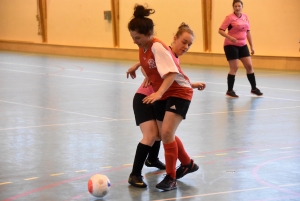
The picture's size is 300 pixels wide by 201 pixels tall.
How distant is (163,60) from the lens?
14.0ft

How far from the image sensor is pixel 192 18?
1791cm

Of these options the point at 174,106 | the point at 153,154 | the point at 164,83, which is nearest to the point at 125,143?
the point at 153,154

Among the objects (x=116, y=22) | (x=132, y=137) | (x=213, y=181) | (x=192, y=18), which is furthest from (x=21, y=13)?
(x=213, y=181)

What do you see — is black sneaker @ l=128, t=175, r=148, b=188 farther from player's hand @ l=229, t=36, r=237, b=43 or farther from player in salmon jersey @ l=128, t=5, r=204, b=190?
player's hand @ l=229, t=36, r=237, b=43

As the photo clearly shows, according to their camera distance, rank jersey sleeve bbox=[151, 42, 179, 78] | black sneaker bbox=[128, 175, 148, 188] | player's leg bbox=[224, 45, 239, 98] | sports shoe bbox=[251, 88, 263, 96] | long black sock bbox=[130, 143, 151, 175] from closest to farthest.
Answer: jersey sleeve bbox=[151, 42, 179, 78]
black sneaker bbox=[128, 175, 148, 188]
long black sock bbox=[130, 143, 151, 175]
player's leg bbox=[224, 45, 239, 98]
sports shoe bbox=[251, 88, 263, 96]

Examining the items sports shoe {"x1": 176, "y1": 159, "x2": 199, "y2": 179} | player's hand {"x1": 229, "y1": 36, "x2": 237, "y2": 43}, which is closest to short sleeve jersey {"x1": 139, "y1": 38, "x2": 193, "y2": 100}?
sports shoe {"x1": 176, "y1": 159, "x2": 199, "y2": 179}

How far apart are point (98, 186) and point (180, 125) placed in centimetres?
314

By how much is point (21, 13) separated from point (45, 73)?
462 inches

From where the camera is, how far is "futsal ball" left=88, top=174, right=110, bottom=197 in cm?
407

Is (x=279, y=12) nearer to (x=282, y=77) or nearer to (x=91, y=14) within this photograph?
(x=282, y=77)

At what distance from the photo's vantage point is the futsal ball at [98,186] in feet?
13.3

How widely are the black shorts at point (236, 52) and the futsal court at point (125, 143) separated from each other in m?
0.70

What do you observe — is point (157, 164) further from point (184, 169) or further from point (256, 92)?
point (256, 92)

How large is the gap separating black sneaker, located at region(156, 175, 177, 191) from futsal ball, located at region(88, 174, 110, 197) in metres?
0.42
